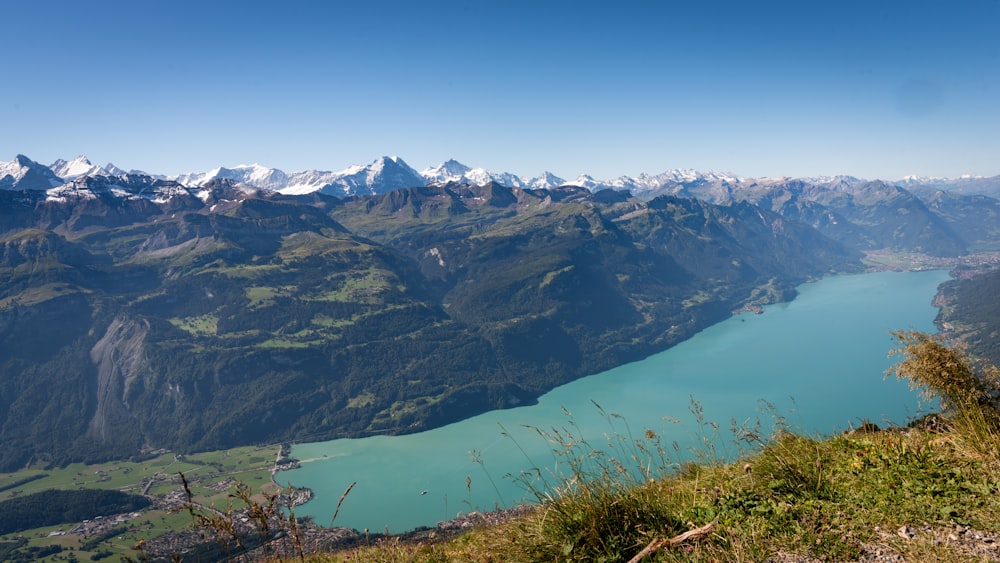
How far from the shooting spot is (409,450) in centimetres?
13888

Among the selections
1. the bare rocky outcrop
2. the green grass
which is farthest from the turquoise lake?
the bare rocky outcrop

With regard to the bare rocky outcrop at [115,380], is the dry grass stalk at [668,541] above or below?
above

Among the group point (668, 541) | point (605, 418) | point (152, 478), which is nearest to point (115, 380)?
point (152, 478)

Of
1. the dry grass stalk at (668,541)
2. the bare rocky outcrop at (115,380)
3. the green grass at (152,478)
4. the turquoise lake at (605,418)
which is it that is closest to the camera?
the dry grass stalk at (668,541)

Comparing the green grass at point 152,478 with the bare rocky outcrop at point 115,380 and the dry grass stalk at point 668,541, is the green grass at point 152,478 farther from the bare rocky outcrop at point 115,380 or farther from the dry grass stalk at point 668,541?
the dry grass stalk at point 668,541

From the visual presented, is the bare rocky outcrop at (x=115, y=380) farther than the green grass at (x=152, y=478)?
Yes

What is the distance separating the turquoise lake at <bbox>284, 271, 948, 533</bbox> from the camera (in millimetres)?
101812

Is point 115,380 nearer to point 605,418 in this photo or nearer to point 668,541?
point 605,418

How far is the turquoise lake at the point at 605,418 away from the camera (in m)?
102

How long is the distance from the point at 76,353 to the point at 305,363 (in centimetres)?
9313

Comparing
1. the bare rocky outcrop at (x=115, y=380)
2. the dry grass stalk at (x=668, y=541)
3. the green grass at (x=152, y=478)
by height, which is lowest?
the green grass at (x=152, y=478)

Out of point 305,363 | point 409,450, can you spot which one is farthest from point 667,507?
point 305,363

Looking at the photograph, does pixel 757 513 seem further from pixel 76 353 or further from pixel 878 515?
pixel 76 353

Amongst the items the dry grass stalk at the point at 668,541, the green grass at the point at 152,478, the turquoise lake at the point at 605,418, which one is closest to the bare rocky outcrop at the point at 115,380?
the green grass at the point at 152,478
